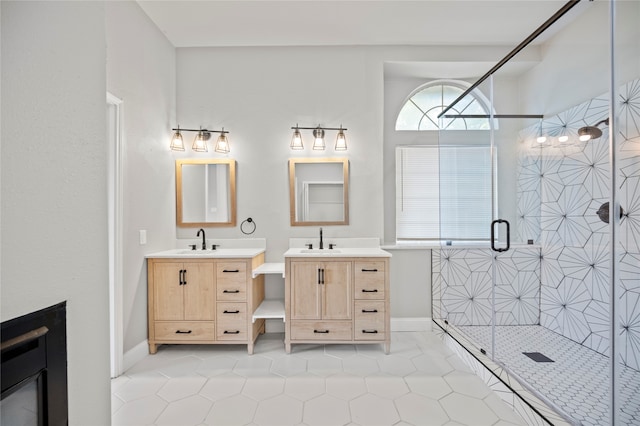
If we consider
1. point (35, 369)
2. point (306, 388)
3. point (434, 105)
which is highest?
point (434, 105)

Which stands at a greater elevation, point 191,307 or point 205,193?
point 205,193

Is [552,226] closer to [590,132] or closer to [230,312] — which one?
[590,132]

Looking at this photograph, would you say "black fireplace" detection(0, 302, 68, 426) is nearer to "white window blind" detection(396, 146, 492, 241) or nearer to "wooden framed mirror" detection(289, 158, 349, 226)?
"wooden framed mirror" detection(289, 158, 349, 226)

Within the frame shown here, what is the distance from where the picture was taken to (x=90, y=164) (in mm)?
861

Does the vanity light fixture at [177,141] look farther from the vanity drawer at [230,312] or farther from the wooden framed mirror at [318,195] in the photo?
the vanity drawer at [230,312]

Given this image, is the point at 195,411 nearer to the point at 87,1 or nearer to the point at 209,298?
the point at 209,298

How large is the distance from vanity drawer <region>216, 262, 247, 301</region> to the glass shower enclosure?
1917 mm

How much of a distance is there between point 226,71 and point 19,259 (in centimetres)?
301

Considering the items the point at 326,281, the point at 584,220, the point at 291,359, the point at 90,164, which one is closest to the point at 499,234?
the point at 584,220

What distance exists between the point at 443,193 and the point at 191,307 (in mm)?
2720

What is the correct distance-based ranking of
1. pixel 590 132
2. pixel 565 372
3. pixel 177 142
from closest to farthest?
pixel 565 372 → pixel 590 132 → pixel 177 142

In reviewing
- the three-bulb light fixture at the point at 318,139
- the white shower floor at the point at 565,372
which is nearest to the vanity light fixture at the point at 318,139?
the three-bulb light fixture at the point at 318,139

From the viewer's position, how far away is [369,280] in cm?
264

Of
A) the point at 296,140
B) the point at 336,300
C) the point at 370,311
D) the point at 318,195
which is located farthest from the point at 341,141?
the point at 370,311
